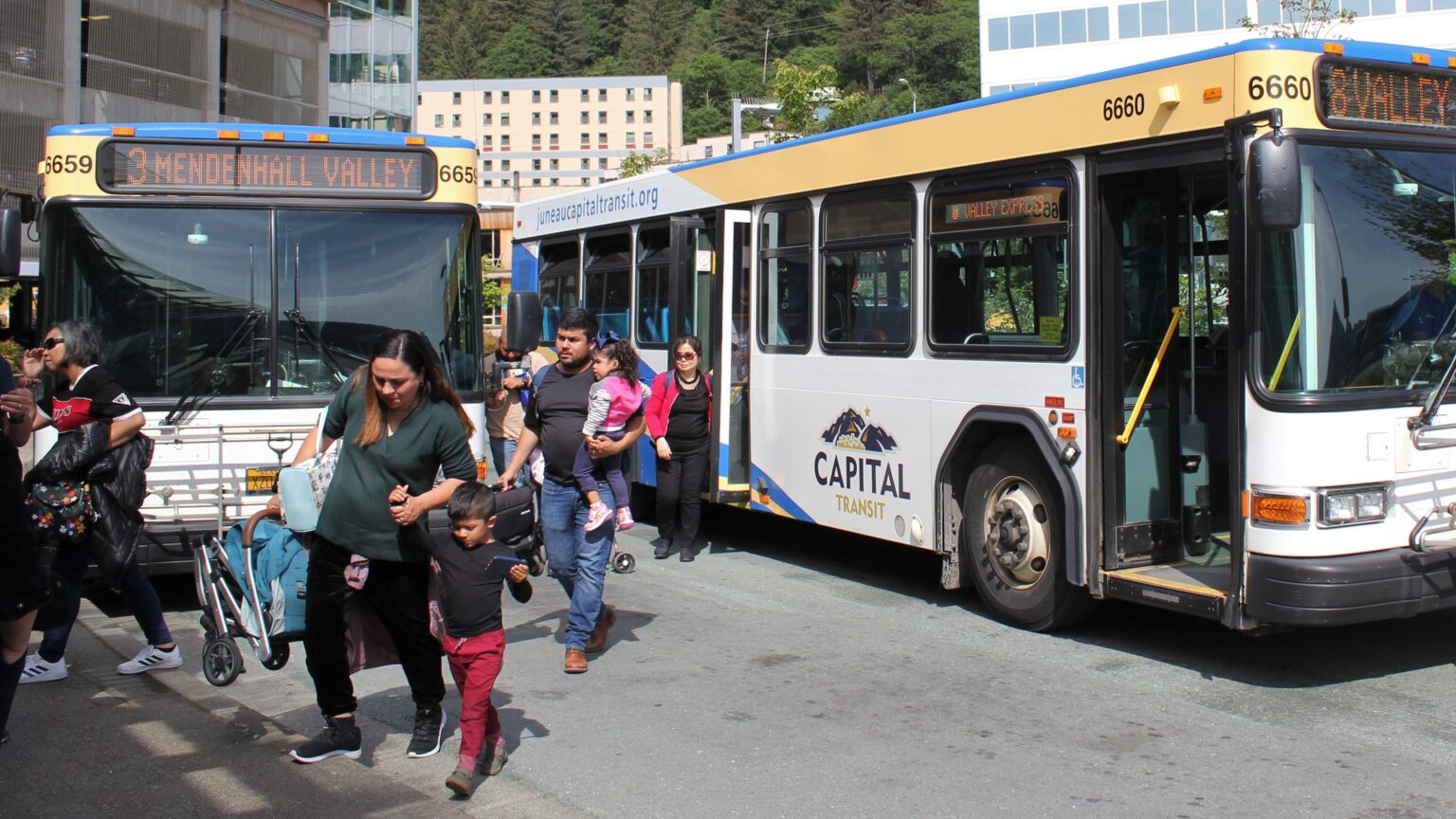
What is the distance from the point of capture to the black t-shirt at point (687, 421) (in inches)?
406

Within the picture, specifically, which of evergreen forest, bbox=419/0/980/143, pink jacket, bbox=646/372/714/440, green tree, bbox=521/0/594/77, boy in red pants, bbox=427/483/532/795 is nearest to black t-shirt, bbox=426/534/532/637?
boy in red pants, bbox=427/483/532/795

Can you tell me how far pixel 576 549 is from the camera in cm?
709

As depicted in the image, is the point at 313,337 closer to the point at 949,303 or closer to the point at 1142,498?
the point at 949,303

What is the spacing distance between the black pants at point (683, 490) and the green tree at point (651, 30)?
149m

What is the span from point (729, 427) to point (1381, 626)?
4.71 metres

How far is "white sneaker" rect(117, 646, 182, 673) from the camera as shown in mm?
6891

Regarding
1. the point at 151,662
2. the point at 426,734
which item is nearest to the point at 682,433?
the point at 151,662

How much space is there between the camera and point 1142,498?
7289 mm

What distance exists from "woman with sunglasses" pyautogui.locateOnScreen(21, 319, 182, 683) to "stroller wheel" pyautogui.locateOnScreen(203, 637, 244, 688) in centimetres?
74

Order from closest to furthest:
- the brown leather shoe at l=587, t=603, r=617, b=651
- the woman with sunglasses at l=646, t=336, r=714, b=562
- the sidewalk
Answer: the sidewalk < the brown leather shoe at l=587, t=603, r=617, b=651 < the woman with sunglasses at l=646, t=336, r=714, b=562

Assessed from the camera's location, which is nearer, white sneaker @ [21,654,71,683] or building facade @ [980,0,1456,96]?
white sneaker @ [21,654,71,683]

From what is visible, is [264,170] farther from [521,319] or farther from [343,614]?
[343,614]

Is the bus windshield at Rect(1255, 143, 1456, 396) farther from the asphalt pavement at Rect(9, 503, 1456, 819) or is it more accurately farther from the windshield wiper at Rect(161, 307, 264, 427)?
the windshield wiper at Rect(161, 307, 264, 427)

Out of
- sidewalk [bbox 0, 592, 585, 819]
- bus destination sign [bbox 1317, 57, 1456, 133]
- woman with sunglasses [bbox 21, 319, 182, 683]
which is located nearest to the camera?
sidewalk [bbox 0, 592, 585, 819]
